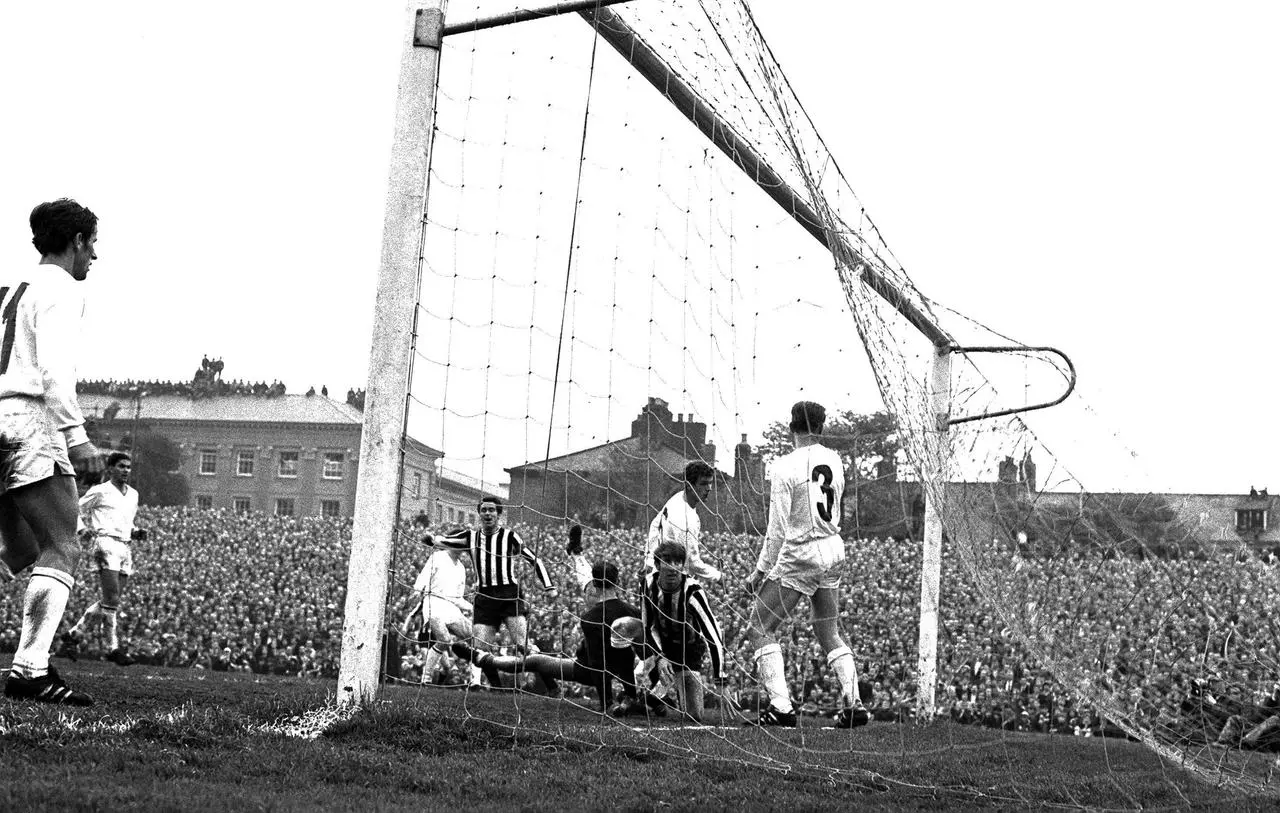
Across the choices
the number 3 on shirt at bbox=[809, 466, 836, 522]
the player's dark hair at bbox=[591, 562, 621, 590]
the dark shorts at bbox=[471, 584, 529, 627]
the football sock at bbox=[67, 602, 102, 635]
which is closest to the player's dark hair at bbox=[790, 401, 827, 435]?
the number 3 on shirt at bbox=[809, 466, 836, 522]

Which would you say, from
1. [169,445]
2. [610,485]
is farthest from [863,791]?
[169,445]

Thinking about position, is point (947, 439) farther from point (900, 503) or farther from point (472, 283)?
point (472, 283)

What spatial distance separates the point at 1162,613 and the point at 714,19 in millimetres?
3170

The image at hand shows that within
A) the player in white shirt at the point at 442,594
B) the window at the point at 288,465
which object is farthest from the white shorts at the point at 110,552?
the window at the point at 288,465

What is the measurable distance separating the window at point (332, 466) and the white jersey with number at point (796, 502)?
6580cm

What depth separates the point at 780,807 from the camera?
13.2 feet

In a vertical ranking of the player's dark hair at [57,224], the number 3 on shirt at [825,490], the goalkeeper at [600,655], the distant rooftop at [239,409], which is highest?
the distant rooftop at [239,409]

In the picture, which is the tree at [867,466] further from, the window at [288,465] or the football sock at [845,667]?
the window at [288,465]

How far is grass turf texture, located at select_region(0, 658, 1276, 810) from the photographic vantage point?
3.76 meters

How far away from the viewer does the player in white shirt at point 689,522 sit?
288 inches

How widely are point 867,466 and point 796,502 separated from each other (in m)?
0.51

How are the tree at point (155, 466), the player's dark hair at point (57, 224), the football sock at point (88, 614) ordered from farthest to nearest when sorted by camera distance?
the tree at point (155, 466)
the football sock at point (88, 614)
the player's dark hair at point (57, 224)

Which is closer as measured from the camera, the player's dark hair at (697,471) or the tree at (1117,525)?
the tree at (1117,525)

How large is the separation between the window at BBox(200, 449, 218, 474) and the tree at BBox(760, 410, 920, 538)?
2779 inches
